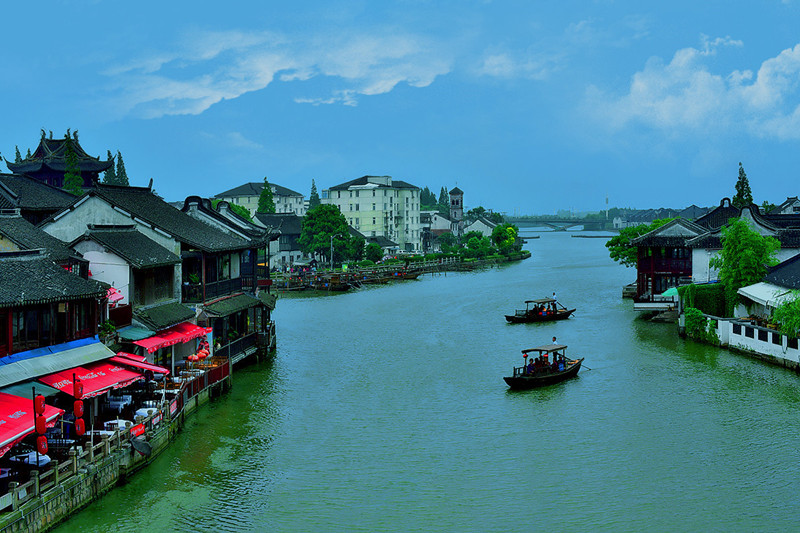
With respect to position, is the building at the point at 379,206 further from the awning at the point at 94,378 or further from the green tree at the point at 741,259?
the awning at the point at 94,378

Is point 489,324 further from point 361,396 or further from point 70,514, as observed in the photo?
point 70,514

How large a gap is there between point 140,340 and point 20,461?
11199 millimetres

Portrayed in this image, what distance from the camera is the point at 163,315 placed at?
122 ft

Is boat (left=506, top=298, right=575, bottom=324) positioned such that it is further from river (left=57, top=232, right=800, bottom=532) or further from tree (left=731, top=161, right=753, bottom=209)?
tree (left=731, top=161, right=753, bottom=209)

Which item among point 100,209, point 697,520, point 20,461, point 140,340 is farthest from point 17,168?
point 697,520

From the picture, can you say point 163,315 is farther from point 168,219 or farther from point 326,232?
point 326,232

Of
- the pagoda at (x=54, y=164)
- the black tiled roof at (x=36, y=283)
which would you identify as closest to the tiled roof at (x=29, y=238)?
the black tiled roof at (x=36, y=283)

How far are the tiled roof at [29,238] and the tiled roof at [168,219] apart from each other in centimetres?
597

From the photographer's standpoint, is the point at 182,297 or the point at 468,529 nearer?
the point at 468,529

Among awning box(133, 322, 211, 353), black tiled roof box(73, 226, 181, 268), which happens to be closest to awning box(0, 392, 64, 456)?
awning box(133, 322, 211, 353)

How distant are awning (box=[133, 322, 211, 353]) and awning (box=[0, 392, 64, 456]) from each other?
8905mm

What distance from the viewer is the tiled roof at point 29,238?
3142cm

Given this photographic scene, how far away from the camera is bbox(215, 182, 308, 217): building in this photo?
160 metres

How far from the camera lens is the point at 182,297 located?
4059 cm
